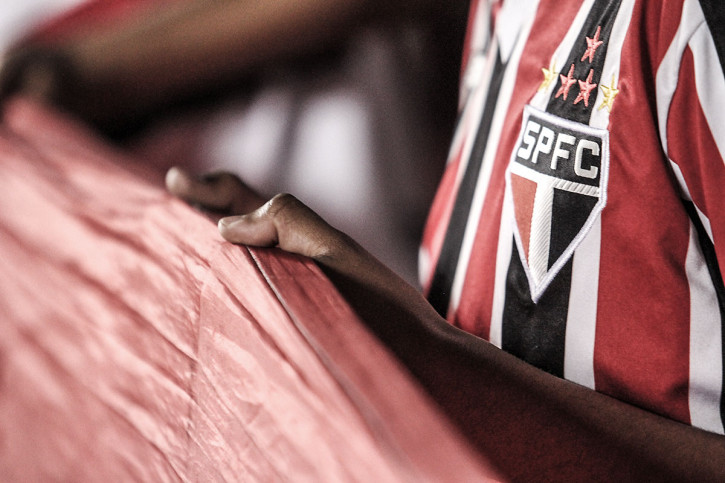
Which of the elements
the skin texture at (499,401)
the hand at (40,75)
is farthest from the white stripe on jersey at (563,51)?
the hand at (40,75)

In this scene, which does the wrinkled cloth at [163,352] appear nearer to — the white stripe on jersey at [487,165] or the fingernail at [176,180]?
the fingernail at [176,180]

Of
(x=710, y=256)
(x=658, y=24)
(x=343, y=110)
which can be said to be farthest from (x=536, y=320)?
(x=343, y=110)

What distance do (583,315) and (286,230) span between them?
263 mm

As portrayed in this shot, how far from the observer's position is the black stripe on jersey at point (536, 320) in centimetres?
54

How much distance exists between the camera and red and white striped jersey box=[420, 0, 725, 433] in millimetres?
443

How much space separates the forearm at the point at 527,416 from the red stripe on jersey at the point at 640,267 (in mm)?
25

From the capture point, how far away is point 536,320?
1.81 feet

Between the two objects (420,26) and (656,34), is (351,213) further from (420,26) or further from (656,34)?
(656,34)

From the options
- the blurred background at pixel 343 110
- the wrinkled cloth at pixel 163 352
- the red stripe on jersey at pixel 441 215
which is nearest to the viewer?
the wrinkled cloth at pixel 163 352

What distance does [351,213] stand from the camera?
962 mm

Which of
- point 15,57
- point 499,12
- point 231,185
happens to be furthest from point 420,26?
point 15,57

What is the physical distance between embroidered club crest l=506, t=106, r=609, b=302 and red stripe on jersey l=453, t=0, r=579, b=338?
1.0 inches

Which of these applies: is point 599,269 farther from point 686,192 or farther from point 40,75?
point 40,75

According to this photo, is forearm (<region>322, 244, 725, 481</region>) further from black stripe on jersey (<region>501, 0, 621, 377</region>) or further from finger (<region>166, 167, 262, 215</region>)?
finger (<region>166, 167, 262, 215</region>)
